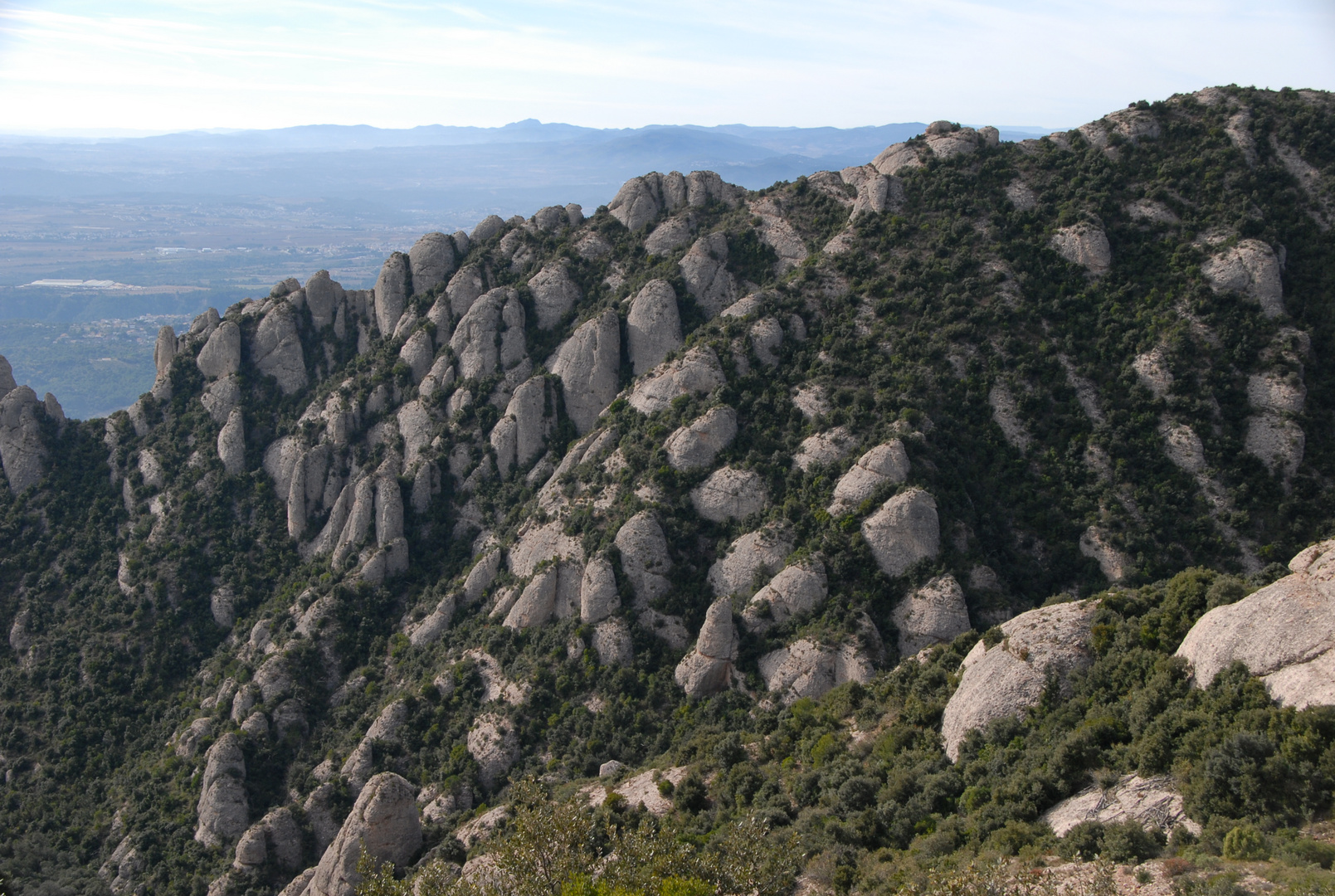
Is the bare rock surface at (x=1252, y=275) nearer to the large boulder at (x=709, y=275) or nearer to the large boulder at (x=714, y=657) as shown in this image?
the large boulder at (x=709, y=275)

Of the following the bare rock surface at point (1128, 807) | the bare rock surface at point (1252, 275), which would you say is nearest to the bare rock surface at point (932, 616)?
the bare rock surface at point (1128, 807)

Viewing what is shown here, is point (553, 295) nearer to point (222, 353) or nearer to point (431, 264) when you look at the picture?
point (431, 264)

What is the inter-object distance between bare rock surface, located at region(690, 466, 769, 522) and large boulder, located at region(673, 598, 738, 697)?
300 inches

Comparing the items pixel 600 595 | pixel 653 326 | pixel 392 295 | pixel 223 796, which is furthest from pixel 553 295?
pixel 223 796

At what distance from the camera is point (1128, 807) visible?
2483 centimetres

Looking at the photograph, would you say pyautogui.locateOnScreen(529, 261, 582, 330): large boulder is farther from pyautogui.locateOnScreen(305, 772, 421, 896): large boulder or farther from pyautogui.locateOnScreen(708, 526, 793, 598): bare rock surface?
pyautogui.locateOnScreen(305, 772, 421, 896): large boulder

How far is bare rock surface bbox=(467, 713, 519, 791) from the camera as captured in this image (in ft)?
159

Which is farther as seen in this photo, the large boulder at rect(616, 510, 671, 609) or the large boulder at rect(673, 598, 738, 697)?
the large boulder at rect(616, 510, 671, 609)

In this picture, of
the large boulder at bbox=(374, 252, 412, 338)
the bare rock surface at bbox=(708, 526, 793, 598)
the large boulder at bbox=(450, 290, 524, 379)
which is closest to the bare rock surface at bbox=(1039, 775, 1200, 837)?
the bare rock surface at bbox=(708, 526, 793, 598)

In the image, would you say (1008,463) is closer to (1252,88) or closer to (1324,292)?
(1324,292)

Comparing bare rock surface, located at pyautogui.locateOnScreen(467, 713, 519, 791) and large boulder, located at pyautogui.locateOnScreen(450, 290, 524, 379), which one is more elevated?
large boulder, located at pyautogui.locateOnScreen(450, 290, 524, 379)

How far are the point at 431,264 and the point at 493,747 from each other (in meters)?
51.7

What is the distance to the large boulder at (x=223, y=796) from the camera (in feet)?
167

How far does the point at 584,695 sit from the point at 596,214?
5238 cm
